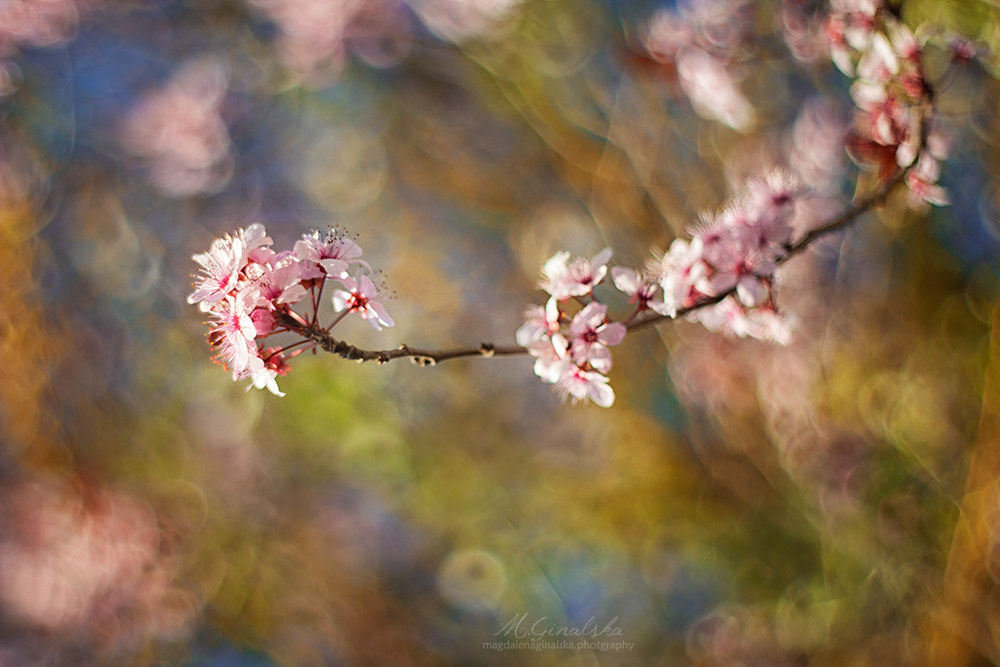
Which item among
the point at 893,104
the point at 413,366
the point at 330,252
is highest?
the point at 413,366

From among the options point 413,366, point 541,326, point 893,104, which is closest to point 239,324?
point 541,326

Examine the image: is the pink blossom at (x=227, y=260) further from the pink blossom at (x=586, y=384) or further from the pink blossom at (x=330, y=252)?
the pink blossom at (x=586, y=384)

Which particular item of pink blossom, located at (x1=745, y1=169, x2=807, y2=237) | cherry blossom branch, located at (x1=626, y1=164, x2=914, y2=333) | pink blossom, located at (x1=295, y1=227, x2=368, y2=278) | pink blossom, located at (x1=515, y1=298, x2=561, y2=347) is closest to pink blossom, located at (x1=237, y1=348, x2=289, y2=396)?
pink blossom, located at (x1=295, y1=227, x2=368, y2=278)

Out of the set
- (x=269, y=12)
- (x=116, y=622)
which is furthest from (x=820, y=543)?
(x=269, y=12)

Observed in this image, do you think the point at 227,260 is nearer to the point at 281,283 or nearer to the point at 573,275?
the point at 281,283

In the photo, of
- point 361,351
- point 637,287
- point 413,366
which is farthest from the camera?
point 413,366

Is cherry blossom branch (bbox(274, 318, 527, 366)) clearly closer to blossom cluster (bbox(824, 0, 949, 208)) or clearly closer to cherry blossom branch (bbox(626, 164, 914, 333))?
cherry blossom branch (bbox(626, 164, 914, 333))
